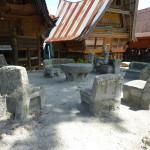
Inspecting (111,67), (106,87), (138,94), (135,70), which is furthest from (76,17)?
(106,87)

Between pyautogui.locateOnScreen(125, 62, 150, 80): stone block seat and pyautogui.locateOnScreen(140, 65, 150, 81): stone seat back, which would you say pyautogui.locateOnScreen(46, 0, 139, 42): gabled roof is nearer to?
pyautogui.locateOnScreen(125, 62, 150, 80): stone block seat

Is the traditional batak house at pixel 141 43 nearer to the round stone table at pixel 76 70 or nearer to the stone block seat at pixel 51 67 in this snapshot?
the stone block seat at pixel 51 67

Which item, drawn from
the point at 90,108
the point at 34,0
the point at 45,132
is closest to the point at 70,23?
the point at 34,0

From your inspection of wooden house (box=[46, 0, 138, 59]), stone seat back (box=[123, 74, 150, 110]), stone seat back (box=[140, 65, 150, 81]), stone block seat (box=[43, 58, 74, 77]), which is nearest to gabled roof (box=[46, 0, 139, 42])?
wooden house (box=[46, 0, 138, 59])

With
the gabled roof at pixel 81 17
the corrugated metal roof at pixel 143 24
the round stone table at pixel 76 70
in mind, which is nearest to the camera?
the round stone table at pixel 76 70

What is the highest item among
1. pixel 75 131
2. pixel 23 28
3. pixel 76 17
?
pixel 76 17

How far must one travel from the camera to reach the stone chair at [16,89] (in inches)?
129

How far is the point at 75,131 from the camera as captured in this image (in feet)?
10.3

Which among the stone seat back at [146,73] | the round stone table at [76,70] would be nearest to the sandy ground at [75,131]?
the stone seat back at [146,73]

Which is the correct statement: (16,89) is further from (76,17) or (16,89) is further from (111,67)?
(76,17)

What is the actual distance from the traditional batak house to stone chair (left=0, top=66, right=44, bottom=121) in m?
13.7

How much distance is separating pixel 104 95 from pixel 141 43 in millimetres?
14054

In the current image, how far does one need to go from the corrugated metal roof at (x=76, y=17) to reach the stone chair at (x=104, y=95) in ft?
23.9

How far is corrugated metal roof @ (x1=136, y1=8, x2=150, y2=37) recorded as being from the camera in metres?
15.7
